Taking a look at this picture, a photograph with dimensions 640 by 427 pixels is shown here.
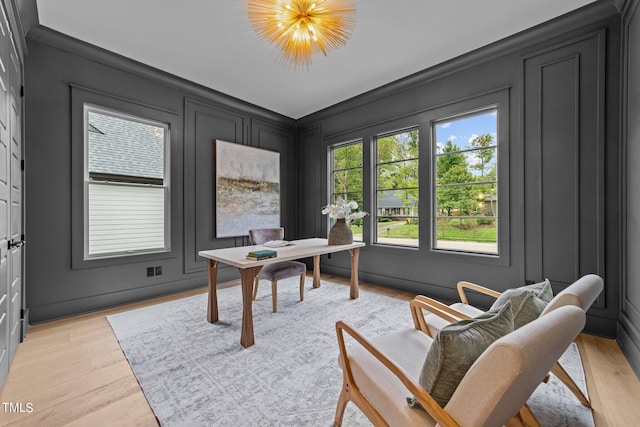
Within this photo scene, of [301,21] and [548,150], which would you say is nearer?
[301,21]

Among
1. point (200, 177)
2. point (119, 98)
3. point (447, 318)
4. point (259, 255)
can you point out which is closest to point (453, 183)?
point (447, 318)

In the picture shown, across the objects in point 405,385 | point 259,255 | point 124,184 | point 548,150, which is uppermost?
point 548,150

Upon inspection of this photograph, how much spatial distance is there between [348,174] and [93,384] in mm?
3907

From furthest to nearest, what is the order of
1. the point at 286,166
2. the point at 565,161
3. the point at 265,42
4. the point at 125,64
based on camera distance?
the point at 286,166 → the point at 125,64 → the point at 265,42 → the point at 565,161

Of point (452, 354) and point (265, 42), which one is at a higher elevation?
point (265, 42)

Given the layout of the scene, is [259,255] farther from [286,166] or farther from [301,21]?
[286,166]

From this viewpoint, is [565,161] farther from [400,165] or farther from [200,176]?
[200,176]

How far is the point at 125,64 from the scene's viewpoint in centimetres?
323

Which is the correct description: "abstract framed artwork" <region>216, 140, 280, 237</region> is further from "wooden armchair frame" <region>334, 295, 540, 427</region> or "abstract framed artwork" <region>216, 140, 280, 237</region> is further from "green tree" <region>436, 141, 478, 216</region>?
"wooden armchair frame" <region>334, 295, 540, 427</region>

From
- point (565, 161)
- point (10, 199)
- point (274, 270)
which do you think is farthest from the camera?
point (274, 270)

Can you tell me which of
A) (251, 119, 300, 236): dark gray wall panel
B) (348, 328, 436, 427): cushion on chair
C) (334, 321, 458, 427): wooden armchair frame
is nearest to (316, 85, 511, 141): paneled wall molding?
(251, 119, 300, 236): dark gray wall panel

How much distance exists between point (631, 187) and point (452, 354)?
2.44m

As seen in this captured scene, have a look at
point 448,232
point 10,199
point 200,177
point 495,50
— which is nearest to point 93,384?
point 10,199

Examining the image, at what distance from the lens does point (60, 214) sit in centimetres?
288
